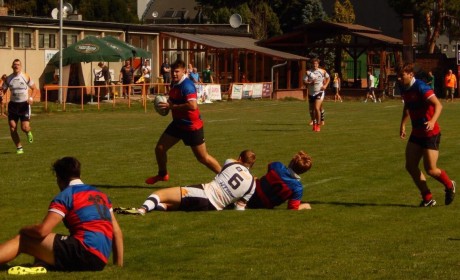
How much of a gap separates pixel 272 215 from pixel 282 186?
433mm

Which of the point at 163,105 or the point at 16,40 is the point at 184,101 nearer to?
the point at 163,105

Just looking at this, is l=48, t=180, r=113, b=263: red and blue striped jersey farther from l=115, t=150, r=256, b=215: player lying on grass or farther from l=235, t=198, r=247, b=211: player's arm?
l=235, t=198, r=247, b=211: player's arm

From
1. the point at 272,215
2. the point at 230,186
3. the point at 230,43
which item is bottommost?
the point at 272,215

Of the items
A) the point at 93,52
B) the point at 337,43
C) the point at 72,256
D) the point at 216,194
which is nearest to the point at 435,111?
the point at 216,194

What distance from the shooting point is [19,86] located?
73.6 feet

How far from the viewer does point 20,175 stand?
18.0 m

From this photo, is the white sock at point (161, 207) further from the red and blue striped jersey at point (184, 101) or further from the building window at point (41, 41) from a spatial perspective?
the building window at point (41, 41)

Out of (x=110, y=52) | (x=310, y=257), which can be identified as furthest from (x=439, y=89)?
(x=310, y=257)

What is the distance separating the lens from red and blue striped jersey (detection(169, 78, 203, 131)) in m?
15.9

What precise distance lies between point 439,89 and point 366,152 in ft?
162

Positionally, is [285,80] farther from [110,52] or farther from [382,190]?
[382,190]

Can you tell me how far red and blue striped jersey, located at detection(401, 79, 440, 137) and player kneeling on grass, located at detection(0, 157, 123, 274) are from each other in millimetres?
5942

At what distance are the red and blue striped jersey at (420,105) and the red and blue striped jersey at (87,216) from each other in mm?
5946

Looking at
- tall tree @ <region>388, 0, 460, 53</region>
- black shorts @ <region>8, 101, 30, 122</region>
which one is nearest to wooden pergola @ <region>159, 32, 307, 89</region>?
tall tree @ <region>388, 0, 460, 53</region>
